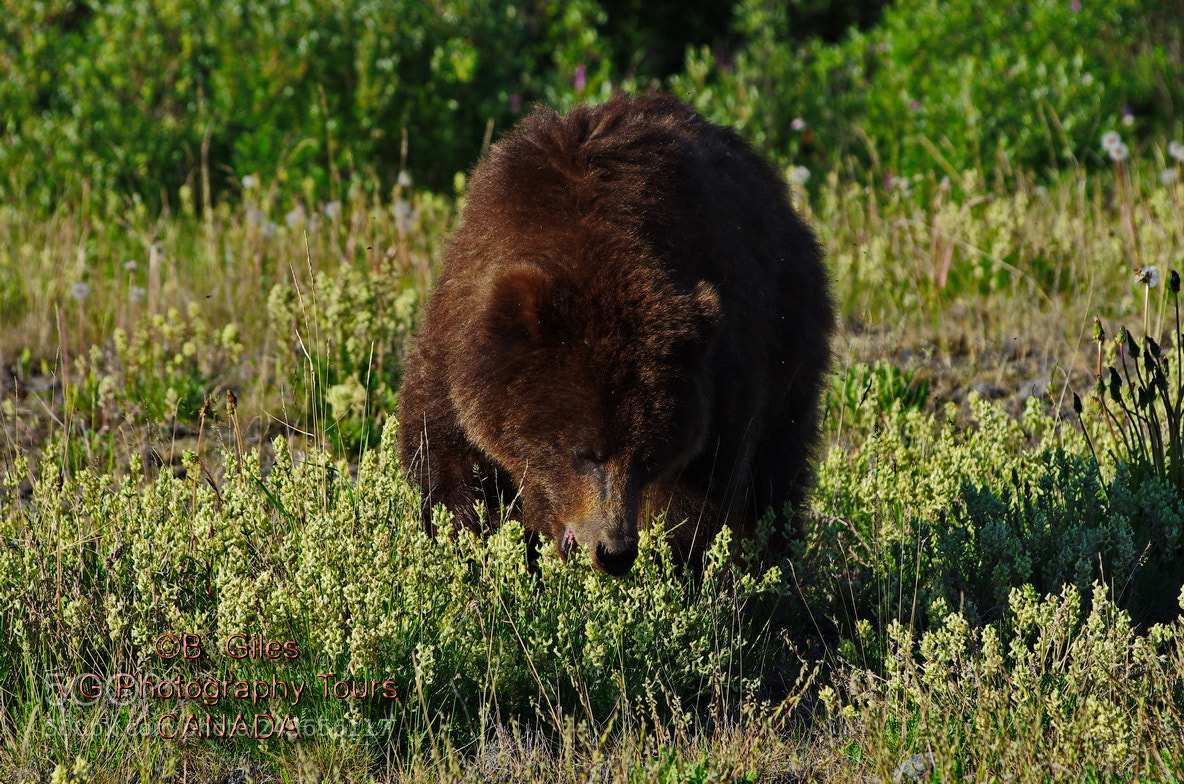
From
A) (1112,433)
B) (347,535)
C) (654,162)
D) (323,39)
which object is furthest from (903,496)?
(323,39)

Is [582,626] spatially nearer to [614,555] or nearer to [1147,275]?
[614,555]

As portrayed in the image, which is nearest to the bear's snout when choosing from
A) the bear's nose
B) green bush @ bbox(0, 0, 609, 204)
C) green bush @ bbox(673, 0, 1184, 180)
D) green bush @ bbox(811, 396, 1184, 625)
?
the bear's nose

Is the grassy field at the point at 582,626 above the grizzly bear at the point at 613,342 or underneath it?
underneath

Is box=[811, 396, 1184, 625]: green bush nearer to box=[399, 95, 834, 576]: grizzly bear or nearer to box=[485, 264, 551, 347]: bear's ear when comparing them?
box=[399, 95, 834, 576]: grizzly bear

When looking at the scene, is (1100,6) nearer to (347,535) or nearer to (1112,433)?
(1112,433)

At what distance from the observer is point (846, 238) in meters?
8.91

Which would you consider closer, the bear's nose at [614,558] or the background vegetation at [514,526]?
the background vegetation at [514,526]

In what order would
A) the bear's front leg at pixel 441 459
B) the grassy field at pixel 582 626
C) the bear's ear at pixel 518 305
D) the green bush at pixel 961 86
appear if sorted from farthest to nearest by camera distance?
the green bush at pixel 961 86, the bear's front leg at pixel 441 459, the bear's ear at pixel 518 305, the grassy field at pixel 582 626

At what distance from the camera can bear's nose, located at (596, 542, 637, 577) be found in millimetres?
3846

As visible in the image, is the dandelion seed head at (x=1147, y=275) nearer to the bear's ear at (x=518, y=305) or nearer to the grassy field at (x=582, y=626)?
the grassy field at (x=582, y=626)

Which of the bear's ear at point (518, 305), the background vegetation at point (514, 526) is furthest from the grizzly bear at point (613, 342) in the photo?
the background vegetation at point (514, 526)

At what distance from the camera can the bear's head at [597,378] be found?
3.79 metres

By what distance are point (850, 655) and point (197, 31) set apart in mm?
9460

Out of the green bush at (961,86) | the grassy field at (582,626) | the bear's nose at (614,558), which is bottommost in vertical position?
the grassy field at (582,626)
